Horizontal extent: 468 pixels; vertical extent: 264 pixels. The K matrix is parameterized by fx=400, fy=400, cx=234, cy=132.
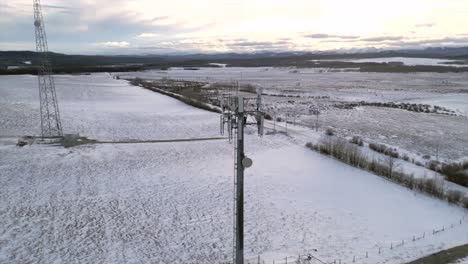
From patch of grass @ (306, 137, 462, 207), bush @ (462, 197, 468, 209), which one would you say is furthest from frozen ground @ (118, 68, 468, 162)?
bush @ (462, 197, 468, 209)

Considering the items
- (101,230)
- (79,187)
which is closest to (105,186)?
(79,187)

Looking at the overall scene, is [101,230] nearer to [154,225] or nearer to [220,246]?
[154,225]

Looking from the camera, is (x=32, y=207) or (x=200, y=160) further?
(x=200, y=160)

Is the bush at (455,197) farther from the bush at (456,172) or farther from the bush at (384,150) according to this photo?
the bush at (384,150)

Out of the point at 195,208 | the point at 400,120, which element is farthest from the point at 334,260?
the point at 400,120

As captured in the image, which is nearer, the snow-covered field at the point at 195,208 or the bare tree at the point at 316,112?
the snow-covered field at the point at 195,208

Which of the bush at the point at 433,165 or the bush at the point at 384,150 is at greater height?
the bush at the point at 384,150

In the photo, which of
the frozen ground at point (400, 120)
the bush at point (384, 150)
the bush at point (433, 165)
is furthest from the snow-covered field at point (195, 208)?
the frozen ground at point (400, 120)

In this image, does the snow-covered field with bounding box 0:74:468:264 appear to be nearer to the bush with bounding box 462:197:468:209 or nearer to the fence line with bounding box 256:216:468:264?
the fence line with bounding box 256:216:468:264

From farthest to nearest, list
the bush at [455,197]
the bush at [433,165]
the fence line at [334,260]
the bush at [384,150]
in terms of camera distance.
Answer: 1. the bush at [384,150]
2. the bush at [433,165]
3. the bush at [455,197]
4. the fence line at [334,260]
